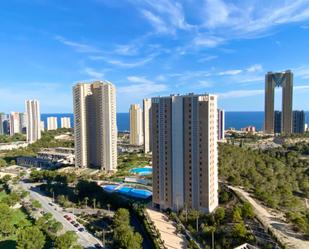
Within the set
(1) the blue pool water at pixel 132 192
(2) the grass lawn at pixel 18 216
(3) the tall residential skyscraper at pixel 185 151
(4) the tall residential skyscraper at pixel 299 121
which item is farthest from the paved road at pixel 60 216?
(4) the tall residential skyscraper at pixel 299 121

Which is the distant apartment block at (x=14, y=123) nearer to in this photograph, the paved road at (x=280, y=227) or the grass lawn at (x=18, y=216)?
the grass lawn at (x=18, y=216)

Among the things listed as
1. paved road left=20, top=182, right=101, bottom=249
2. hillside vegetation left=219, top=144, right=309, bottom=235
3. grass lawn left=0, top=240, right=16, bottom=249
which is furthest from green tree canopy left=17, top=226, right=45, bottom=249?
hillside vegetation left=219, top=144, right=309, bottom=235

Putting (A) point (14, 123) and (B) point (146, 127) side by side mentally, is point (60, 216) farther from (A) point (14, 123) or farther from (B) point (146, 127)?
(A) point (14, 123)

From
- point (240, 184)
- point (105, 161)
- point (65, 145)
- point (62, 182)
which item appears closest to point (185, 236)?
point (240, 184)

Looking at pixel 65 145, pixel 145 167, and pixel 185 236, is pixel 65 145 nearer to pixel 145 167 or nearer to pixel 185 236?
pixel 145 167

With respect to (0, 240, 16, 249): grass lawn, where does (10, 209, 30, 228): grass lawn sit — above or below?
below

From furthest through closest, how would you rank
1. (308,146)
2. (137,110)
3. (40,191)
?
(137,110) → (308,146) → (40,191)

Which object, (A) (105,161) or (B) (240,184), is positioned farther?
(A) (105,161)

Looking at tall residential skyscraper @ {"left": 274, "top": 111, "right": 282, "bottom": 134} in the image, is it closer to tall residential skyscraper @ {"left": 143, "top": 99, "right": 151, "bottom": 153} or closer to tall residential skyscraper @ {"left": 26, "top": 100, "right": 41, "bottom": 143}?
tall residential skyscraper @ {"left": 143, "top": 99, "right": 151, "bottom": 153}
